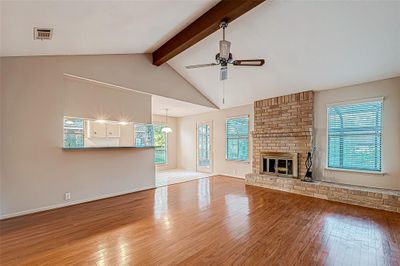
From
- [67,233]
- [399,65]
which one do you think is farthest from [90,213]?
[399,65]

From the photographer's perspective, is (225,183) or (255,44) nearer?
(255,44)

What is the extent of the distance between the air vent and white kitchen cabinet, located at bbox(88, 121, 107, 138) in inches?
75.8

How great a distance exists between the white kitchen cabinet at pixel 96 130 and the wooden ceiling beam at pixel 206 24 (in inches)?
86.2

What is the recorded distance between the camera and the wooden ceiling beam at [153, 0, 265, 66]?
3.03 metres

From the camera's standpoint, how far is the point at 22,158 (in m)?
3.42

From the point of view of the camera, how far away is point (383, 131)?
412 cm

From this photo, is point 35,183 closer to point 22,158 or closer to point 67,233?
point 22,158

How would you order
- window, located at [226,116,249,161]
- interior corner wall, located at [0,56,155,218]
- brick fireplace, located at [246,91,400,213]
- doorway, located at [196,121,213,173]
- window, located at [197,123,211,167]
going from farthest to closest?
window, located at [197,123,211,167] < doorway, located at [196,121,213,173] < window, located at [226,116,249,161] < brick fireplace, located at [246,91,400,213] < interior corner wall, located at [0,56,155,218]

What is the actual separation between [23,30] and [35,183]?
2516mm

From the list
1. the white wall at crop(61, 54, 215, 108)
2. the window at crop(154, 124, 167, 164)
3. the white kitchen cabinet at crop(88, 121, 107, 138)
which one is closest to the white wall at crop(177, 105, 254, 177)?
the window at crop(154, 124, 167, 164)

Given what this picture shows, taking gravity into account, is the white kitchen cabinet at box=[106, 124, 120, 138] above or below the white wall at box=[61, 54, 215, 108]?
below

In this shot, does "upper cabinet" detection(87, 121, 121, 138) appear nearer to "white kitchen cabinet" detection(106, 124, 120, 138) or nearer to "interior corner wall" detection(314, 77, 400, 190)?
"white kitchen cabinet" detection(106, 124, 120, 138)

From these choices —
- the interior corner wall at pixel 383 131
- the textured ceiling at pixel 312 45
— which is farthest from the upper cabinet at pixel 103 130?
the interior corner wall at pixel 383 131

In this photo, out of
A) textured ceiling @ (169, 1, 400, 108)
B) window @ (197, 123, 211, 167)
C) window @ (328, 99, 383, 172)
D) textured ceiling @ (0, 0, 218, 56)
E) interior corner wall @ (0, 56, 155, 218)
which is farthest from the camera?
window @ (197, 123, 211, 167)
